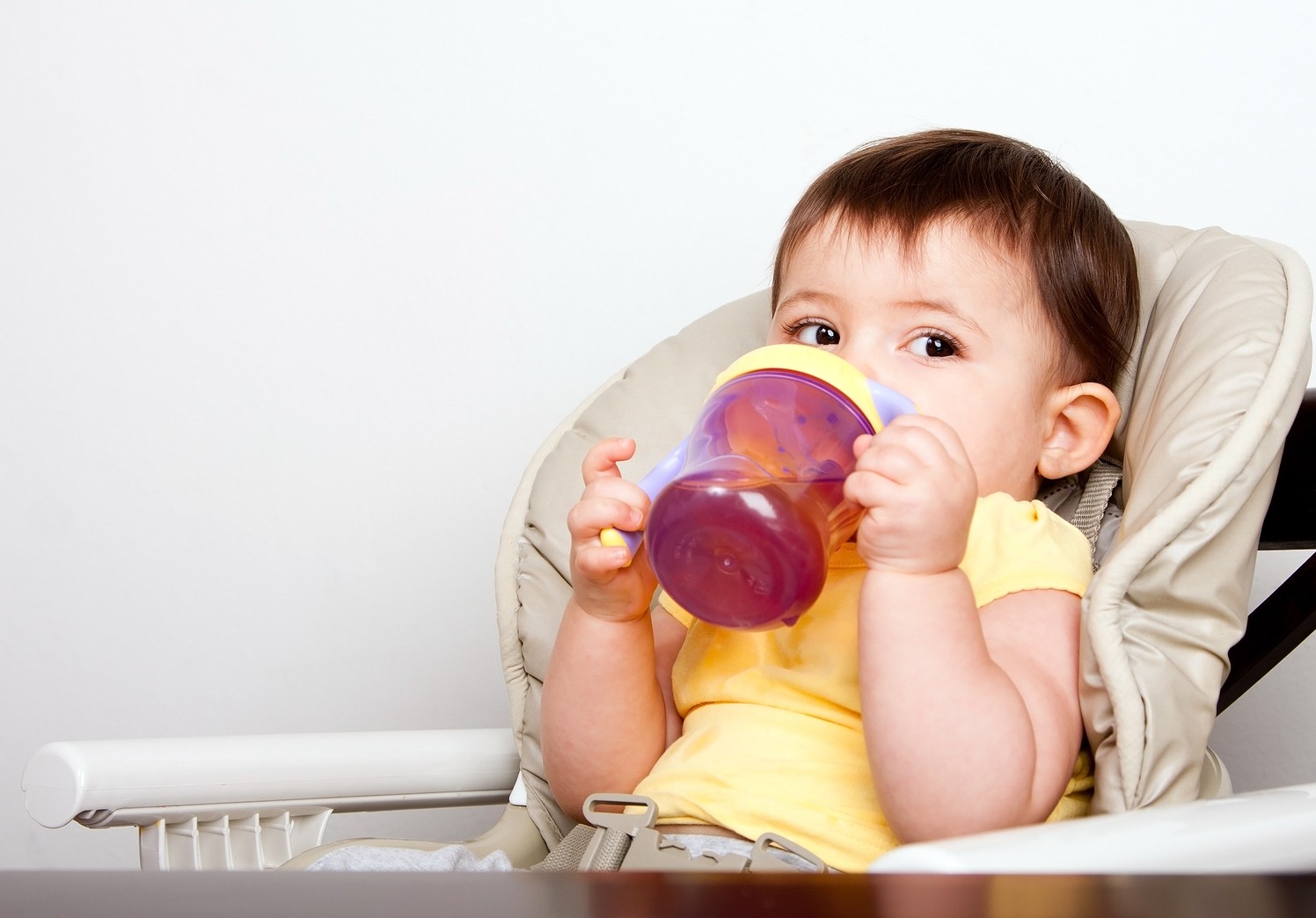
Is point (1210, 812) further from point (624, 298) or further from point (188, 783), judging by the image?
point (624, 298)

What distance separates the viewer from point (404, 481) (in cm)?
153

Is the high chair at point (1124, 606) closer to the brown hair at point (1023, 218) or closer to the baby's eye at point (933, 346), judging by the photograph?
the brown hair at point (1023, 218)

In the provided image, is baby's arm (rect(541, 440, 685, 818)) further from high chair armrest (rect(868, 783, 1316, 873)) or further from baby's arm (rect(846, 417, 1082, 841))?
high chair armrest (rect(868, 783, 1316, 873))

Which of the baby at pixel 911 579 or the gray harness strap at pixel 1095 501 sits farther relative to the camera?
the gray harness strap at pixel 1095 501

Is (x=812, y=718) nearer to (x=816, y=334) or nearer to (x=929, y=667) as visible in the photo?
(x=929, y=667)

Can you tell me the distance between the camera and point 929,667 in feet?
2.22

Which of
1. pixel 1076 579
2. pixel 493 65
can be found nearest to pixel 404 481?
pixel 493 65

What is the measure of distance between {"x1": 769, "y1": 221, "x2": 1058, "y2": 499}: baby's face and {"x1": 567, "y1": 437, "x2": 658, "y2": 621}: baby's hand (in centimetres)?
18

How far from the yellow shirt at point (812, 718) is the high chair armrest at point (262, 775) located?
0.66ft

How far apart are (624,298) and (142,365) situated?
2.16 feet

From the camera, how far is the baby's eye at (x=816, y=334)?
893mm

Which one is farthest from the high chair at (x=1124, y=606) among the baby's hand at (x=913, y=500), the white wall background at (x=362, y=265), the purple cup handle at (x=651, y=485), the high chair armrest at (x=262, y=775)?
the white wall background at (x=362, y=265)

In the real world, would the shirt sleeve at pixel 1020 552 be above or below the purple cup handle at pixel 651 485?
below

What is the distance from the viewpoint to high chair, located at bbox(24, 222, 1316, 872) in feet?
2.32
